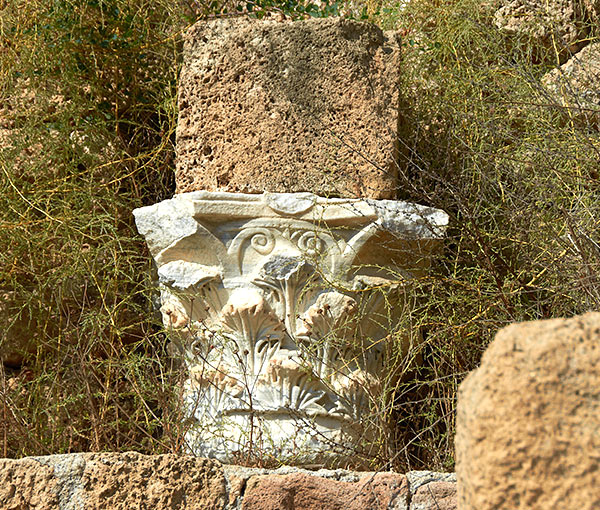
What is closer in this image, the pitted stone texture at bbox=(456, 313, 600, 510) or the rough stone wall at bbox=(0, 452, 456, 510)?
the pitted stone texture at bbox=(456, 313, 600, 510)

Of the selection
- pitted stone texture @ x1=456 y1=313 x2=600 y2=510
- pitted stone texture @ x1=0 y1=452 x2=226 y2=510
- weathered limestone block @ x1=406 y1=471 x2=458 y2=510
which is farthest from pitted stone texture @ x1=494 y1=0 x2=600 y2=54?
pitted stone texture @ x1=456 y1=313 x2=600 y2=510

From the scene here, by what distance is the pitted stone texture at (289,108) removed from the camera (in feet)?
12.1

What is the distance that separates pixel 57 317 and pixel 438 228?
193cm

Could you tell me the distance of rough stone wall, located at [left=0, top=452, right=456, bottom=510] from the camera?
2.56 metres

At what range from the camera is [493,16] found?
4.94 meters

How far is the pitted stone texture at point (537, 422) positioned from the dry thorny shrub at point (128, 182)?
2338 millimetres

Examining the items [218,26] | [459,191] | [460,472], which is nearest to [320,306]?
[459,191]

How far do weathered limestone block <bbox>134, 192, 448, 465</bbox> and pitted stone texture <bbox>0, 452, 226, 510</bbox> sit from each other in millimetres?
856

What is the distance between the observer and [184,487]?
101 inches

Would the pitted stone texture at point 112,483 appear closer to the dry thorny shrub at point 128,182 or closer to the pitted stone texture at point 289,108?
the dry thorny shrub at point 128,182

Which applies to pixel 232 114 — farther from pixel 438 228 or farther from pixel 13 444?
pixel 13 444

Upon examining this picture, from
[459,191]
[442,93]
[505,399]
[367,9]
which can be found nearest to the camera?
[505,399]

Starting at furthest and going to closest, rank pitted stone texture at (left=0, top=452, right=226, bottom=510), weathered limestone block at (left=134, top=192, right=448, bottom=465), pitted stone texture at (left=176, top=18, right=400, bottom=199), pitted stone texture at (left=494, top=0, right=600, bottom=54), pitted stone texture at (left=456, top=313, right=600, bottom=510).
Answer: pitted stone texture at (left=494, top=0, right=600, bottom=54), pitted stone texture at (left=176, top=18, right=400, bottom=199), weathered limestone block at (left=134, top=192, right=448, bottom=465), pitted stone texture at (left=0, top=452, right=226, bottom=510), pitted stone texture at (left=456, top=313, right=600, bottom=510)

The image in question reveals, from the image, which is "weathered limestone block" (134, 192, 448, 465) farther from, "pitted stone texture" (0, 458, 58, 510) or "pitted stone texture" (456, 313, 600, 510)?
"pitted stone texture" (456, 313, 600, 510)
